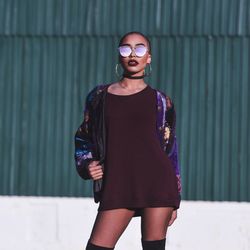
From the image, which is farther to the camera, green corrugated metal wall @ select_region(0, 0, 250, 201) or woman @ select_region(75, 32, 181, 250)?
green corrugated metal wall @ select_region(0, 0, 250, 201)

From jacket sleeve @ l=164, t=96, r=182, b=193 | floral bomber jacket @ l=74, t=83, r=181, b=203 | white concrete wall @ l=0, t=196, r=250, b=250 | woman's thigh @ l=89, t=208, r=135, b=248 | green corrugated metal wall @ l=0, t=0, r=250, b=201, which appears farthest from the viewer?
green corrugated metal wall @ l=0, t=0, r=250, b=201

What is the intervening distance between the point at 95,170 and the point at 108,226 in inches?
14.2

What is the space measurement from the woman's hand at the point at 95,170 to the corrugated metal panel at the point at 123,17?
4.79 metres

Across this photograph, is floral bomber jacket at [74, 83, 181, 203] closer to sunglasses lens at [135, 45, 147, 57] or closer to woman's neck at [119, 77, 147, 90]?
woman's neck at [119, 77, 147, 90]

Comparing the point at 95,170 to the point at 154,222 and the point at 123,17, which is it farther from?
the point at 123,17

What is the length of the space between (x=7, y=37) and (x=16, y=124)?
97 cm

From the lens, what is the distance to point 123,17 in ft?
Result: 36.6

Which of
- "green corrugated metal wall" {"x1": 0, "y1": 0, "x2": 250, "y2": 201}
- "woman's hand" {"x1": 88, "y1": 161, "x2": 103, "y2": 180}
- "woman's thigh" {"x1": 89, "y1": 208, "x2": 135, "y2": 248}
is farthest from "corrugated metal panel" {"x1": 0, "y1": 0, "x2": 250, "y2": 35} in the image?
"woman's thigh" {"x1": 89, "y1": 208, "x2": 135, "y2": 248}

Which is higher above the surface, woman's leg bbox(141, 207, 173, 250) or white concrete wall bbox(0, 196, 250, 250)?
woman's leg bbox(141, 207, 173, 250)

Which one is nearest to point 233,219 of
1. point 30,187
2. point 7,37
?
point 30,187

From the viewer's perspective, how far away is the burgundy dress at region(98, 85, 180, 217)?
642 centimetres

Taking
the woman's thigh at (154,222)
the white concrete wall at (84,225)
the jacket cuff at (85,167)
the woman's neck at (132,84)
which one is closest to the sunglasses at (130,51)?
the woman's neck at (132,84)

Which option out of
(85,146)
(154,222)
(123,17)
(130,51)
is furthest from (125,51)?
(123,17)

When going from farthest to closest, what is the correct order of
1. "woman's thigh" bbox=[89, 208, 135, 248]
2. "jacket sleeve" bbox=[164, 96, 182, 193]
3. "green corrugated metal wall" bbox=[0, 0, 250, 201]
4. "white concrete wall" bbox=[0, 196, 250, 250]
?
"green corrugated metal wall" bbox=[0, 0, 250, 201] → "white concrete wall" bbox=[0, 196, 250, 250] → "jacket sleeve" bbox=[164, 96, 182, 193] → "woman's thigh" bbox=[89, 208, 135, 248]
